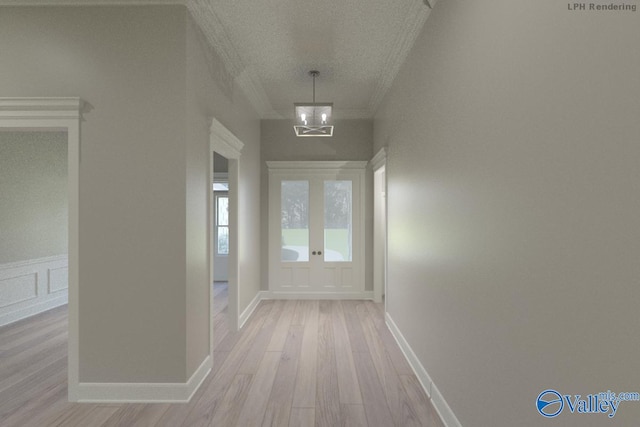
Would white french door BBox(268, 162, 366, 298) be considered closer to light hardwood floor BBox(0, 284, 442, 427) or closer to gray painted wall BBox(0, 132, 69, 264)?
light hardwood floor BBox(0, 284, 442, 427)

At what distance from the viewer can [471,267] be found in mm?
1948

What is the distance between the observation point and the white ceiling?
9.29 ft

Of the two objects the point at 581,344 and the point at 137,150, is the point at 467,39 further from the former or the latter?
the point at 137,150

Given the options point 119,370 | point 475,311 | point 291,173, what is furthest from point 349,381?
point 291,173

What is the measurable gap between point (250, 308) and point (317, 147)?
9.35 ft

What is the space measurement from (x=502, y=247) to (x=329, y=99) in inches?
159

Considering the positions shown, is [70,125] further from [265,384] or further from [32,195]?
[32,195]

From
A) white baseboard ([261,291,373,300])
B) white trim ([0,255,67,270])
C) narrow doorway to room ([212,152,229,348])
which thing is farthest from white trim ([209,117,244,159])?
white trim ([0,255,67,270])

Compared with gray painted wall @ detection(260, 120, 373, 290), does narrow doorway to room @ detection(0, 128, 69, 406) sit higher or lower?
lower

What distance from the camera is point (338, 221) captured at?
228 inches

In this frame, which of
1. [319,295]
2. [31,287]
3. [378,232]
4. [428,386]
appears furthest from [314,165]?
[31,287]

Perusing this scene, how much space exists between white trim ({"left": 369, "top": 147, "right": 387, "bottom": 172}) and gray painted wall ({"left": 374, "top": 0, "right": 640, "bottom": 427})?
1.83m

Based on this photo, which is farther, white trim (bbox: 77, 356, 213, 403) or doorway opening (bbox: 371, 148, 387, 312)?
doorway opening (bbox: 371, 148, 387, 312)

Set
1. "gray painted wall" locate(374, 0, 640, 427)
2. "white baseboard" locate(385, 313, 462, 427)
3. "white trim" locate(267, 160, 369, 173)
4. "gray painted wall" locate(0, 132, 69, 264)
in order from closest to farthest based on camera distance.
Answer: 1. "gray painted wall" locate(374, 0, 640, 427)
2. "white baseboard" locate(385, 313, 462, 427)
3. "gray painted wall" locate(0, 132, 69, 264)
4. "white trim" locate(267, 160, 369, 173)
